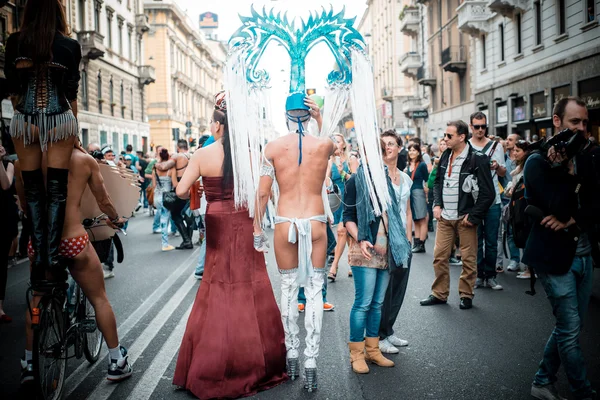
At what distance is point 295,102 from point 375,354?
222 cm

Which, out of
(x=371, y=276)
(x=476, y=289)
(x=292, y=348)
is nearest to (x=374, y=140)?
(x=371, y=276)

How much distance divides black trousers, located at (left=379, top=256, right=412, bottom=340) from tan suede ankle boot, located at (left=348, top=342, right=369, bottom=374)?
1.81ft

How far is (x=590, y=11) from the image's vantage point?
17.3 metres

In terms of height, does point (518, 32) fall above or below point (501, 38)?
below

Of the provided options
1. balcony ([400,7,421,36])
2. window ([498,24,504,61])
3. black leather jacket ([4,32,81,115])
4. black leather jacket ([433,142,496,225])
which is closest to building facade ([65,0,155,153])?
balcony ([400,7,421,36])

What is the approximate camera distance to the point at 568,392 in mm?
4266

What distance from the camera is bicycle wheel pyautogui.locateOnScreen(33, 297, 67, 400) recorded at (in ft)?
12.7

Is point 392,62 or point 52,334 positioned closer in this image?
point 52,334

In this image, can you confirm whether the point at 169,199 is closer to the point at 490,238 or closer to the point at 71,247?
the point at 490,238

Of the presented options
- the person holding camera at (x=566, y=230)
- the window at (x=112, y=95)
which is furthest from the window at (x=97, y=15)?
the person holding camera at (x=566, y=230)

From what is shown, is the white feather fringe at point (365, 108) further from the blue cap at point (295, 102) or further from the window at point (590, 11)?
the window at point (590, 11)

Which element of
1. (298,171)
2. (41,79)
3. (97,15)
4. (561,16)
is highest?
(97,15)

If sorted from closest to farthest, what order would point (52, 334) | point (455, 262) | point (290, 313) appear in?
1. point (52, 334)
2. point (290, 313)
3. point (455, 262)

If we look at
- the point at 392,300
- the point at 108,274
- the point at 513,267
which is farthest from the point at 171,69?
Answer: the point at 392,300
